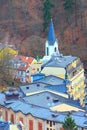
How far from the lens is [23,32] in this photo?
295ft

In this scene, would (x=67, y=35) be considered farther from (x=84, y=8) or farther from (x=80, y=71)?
(x=80, y=71)

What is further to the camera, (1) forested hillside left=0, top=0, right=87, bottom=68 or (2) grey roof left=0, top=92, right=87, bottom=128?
(1) forested hillside left=0, top=0, right=87, bottom=68

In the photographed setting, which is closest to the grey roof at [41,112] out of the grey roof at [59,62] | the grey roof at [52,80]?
the grey roof at [52,80]

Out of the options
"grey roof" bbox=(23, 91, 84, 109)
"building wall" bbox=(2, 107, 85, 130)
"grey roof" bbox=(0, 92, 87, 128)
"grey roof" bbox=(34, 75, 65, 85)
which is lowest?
"building wall" bbox=(2, 107, 85, 130)

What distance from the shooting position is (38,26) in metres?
89.1

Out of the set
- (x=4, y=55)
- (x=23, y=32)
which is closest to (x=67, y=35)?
(x=23, y=32)

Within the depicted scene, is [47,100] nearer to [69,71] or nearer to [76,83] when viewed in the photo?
[76,83]

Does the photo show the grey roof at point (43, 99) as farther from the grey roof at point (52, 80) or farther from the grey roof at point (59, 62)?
the grey roof at point (59, 62)

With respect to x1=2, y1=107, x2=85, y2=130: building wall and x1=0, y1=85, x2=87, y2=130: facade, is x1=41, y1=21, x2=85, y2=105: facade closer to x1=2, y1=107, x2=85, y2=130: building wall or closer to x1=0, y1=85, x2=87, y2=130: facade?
x1=0, y1=85, x2=87, y2=130: facade

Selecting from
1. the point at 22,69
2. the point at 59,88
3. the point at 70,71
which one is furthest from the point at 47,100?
the point at 22,69

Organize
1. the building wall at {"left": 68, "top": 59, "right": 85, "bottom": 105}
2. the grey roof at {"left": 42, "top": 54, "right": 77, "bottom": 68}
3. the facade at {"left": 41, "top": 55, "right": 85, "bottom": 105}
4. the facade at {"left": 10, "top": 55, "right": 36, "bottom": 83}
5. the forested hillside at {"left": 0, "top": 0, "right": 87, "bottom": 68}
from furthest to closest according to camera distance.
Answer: the forested hillside at {"left": 0, "top": 0, "right": 87, "bottom": 68}, the facade at {"left": 10, "top": 55, "right": 36, "bottom": 83}, the grey roof at {"left": 42, "top": 54, "right": 77, "bottom": 68}, the facade at {"left": 41, "top": 55, "right": 85, "bottom": 105}, the building wall at {"left": 68, "top": 59, "right": 85, "bottom": 105}

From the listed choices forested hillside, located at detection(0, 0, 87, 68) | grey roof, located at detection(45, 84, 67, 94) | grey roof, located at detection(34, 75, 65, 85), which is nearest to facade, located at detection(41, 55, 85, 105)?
grey roof, located at detection(34, 75, 65, 85)

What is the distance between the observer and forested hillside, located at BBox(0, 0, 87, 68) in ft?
276

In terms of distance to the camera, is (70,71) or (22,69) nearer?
(70,71)
